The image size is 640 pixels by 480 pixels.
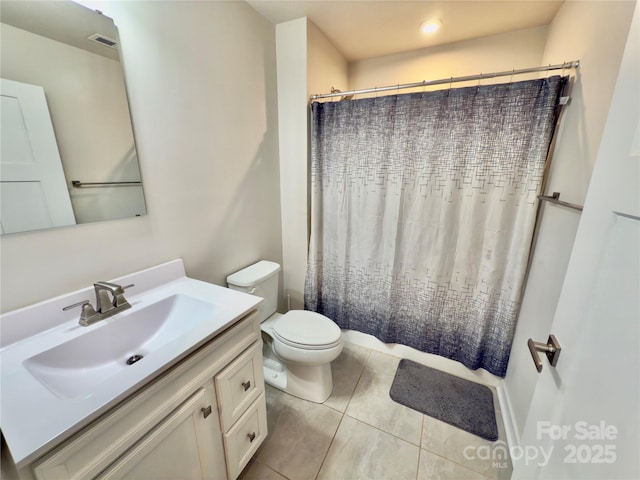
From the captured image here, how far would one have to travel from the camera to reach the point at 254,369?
43.6 inches

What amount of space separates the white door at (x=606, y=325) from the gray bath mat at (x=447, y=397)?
3.15 ft

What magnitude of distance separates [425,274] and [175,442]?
1523 millimetres

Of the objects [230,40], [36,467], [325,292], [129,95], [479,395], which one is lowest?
[479,395]

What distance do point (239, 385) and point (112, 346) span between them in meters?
0.49

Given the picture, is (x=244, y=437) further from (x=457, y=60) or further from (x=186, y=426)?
(x=457, y=60)

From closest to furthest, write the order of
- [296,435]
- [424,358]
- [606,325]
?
[606,325], [296,435], [424,358]

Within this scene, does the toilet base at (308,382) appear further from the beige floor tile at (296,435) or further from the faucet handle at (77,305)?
the faucet handle at (77,305)

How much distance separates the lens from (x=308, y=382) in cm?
159

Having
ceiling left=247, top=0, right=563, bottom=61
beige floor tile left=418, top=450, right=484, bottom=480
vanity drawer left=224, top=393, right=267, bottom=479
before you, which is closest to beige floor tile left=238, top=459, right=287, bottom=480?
vanity drawer left=224, top=393, right=267, bottom=479

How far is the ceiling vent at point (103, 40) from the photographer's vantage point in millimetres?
924

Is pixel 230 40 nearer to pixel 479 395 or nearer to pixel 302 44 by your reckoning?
pixel 302 44

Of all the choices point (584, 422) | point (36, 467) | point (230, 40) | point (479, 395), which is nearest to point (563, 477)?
point (584, 422)

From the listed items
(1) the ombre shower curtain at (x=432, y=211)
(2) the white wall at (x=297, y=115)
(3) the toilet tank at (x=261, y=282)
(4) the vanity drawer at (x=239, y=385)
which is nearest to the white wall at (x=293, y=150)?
(2) the white wall at (x=297, y=115)

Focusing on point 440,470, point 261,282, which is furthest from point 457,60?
point 440,470
